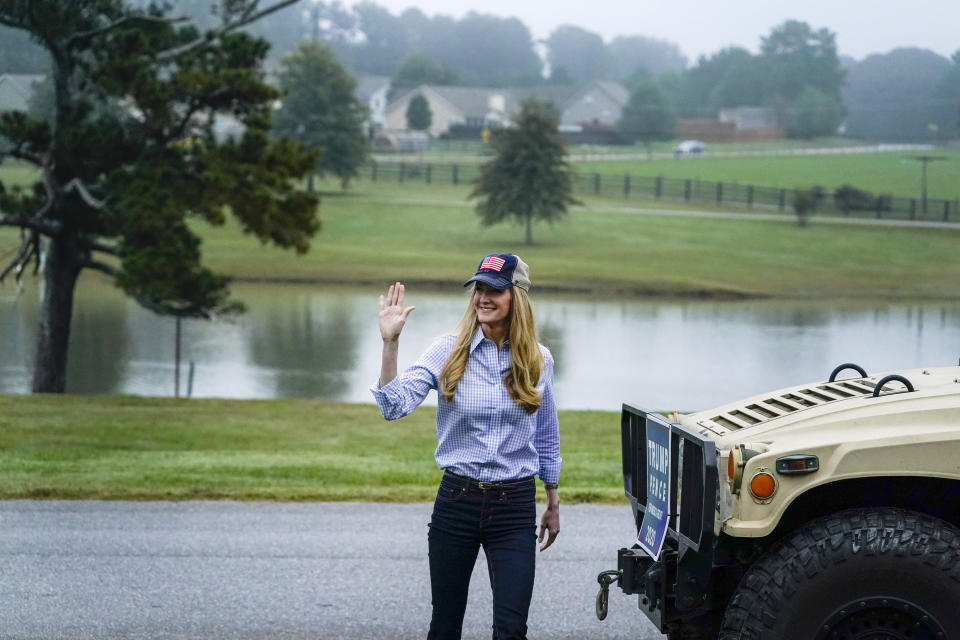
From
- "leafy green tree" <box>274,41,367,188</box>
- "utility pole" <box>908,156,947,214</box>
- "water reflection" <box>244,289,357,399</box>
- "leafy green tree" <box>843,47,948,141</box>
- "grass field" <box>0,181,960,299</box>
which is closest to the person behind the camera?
"water reflection" <box>244,289,357,399</box>

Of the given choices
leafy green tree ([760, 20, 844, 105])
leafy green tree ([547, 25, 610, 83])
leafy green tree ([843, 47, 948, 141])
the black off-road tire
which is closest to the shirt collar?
the black off-road tire

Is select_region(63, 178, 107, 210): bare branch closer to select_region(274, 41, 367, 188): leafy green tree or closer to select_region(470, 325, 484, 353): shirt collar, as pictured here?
select_region(470, 325, 484, 353): shirt collar

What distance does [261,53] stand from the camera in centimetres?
2327

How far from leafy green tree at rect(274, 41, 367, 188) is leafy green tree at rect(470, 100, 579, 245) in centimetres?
1120

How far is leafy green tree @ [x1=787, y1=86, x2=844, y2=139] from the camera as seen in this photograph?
258 feet

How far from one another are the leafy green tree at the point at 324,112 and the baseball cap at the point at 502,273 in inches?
2346

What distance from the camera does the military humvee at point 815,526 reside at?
4.38m

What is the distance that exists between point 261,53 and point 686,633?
1983 cm

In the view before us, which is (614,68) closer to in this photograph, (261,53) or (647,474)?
(261,53)

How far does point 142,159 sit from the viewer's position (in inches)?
909

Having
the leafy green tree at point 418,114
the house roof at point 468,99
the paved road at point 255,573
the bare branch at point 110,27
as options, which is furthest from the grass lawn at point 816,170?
the paved road at point 255,573

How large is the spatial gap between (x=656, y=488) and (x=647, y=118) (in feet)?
252

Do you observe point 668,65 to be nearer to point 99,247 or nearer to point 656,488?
point 99,247

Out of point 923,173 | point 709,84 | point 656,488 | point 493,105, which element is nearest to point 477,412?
point 656,488
